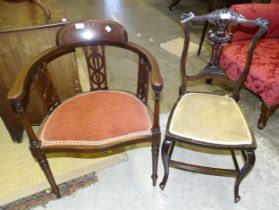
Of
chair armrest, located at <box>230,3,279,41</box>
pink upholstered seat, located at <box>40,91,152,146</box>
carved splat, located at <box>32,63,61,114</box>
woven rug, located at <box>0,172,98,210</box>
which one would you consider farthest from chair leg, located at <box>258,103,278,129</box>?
carved splat, located at <box>32,63,61,114</box>

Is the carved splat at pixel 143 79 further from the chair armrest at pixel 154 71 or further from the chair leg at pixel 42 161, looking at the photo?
the chair leg at pixel 42 161

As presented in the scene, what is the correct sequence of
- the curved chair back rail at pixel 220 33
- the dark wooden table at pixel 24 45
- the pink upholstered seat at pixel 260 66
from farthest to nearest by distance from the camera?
the pink upholstered seat at pixel 260 66 → the dark wooden table at pixel 24 45 → the curved chair back rail at pixel 220 33

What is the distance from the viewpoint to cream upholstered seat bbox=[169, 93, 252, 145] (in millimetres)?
1177

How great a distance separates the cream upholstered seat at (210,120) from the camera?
3.86ft

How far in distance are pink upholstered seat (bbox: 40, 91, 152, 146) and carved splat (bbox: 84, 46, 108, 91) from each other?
5.2 inches

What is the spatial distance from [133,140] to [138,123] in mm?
Answer: 90

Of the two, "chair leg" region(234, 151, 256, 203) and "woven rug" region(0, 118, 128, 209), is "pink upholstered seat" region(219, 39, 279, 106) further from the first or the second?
"woven rug" region(0, 118, 128, 209)

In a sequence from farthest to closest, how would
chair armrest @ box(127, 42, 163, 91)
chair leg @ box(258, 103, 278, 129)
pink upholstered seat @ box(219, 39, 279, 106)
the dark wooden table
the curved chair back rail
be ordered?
1. chair leg @ box(258, 103, 278, 129)
2. pink upholstered seat @ box(219, 39, 279, 106)
3. the dark wooden table
4. the curved chair back rail
5. chair armrest @ box(127, 42, 163, 91)

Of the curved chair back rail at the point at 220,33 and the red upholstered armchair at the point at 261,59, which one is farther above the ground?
the curved chair back rail at the point at 220,33

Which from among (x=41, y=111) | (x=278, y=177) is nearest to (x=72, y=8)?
(x=41, y=111)

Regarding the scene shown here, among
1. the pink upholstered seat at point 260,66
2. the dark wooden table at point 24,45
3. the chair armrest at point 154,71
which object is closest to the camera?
the chair armrest at point 154,71

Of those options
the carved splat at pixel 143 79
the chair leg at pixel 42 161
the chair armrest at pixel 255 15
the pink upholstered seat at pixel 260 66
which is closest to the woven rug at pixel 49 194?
the chair leg at pixel 42 161

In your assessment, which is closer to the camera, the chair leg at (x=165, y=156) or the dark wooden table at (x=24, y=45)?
the chair leg at (x=165, y=156)

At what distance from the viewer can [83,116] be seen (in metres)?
1.27
